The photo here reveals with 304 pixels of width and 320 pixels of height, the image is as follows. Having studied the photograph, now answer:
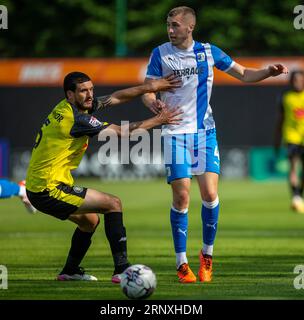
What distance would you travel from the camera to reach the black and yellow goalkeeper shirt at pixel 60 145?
30.7ft

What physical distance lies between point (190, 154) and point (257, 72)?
104cm

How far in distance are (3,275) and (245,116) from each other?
796 inches

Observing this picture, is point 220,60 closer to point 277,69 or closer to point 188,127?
point 277,69

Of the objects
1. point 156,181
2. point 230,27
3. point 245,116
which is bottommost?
point 156,181

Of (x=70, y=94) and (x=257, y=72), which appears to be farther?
(x=257, y=72)

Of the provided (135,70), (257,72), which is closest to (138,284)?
(257,72)

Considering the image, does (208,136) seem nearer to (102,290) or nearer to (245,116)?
(102,290)

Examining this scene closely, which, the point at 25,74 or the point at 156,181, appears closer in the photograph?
the point at 156,181

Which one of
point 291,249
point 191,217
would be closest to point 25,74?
point 191,217

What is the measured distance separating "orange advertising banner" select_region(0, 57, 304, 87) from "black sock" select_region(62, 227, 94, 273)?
1954 centimetres

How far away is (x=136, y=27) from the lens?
4078 centimetres

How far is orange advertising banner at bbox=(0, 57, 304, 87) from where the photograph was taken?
97.3ft

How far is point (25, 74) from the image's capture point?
3083 centimetres

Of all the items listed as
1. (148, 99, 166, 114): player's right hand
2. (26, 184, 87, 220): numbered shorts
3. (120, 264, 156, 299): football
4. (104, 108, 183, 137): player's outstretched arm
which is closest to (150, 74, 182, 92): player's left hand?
(148, 99, 166, 114): player's right hand
